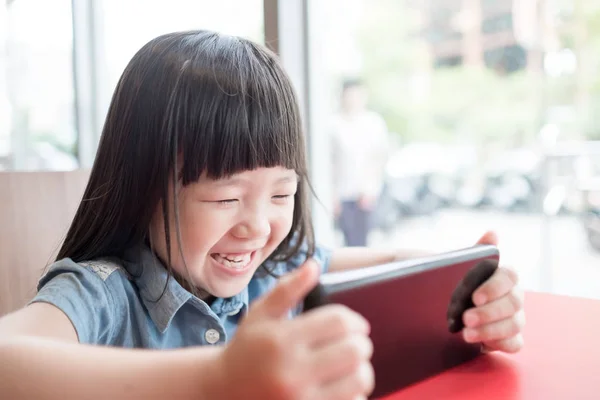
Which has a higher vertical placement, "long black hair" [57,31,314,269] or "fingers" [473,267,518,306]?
"long black hair" [57,31,314,269]

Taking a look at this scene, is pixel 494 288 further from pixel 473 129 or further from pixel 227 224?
pixel 473 129

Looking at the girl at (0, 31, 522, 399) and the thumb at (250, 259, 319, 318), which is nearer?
the thumb at (250, 259, 319, 318)

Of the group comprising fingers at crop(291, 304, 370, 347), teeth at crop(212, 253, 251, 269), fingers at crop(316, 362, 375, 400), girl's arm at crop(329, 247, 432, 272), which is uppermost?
fingers at crop(291, 304, 370, 347)

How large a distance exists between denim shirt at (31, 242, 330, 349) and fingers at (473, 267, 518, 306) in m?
0.29

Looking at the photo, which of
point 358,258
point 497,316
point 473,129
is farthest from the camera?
point 473,129

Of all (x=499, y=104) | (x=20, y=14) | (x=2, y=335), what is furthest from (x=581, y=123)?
(x=2, y=335)

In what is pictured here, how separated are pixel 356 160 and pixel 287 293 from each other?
298 centimetres

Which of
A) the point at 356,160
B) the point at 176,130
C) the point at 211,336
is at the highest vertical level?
the point at 176,130

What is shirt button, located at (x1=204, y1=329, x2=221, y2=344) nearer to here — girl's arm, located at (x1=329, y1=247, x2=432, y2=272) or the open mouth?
the open mouth

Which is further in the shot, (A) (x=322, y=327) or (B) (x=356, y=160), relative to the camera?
(B) (x=356, y=160)

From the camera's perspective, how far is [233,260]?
76cm

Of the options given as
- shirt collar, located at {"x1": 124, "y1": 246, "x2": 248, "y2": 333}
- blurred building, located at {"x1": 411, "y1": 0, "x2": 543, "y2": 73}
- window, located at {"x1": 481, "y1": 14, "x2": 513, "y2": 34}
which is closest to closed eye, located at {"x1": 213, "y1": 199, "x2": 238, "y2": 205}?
shirt collar, located at {"x1": 124, "y1": 246, "x2": 248, "y2": 333}

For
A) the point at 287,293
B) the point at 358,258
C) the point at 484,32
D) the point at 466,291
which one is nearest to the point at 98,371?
the point at 287,293

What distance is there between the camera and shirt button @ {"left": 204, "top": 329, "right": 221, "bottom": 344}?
755mm
